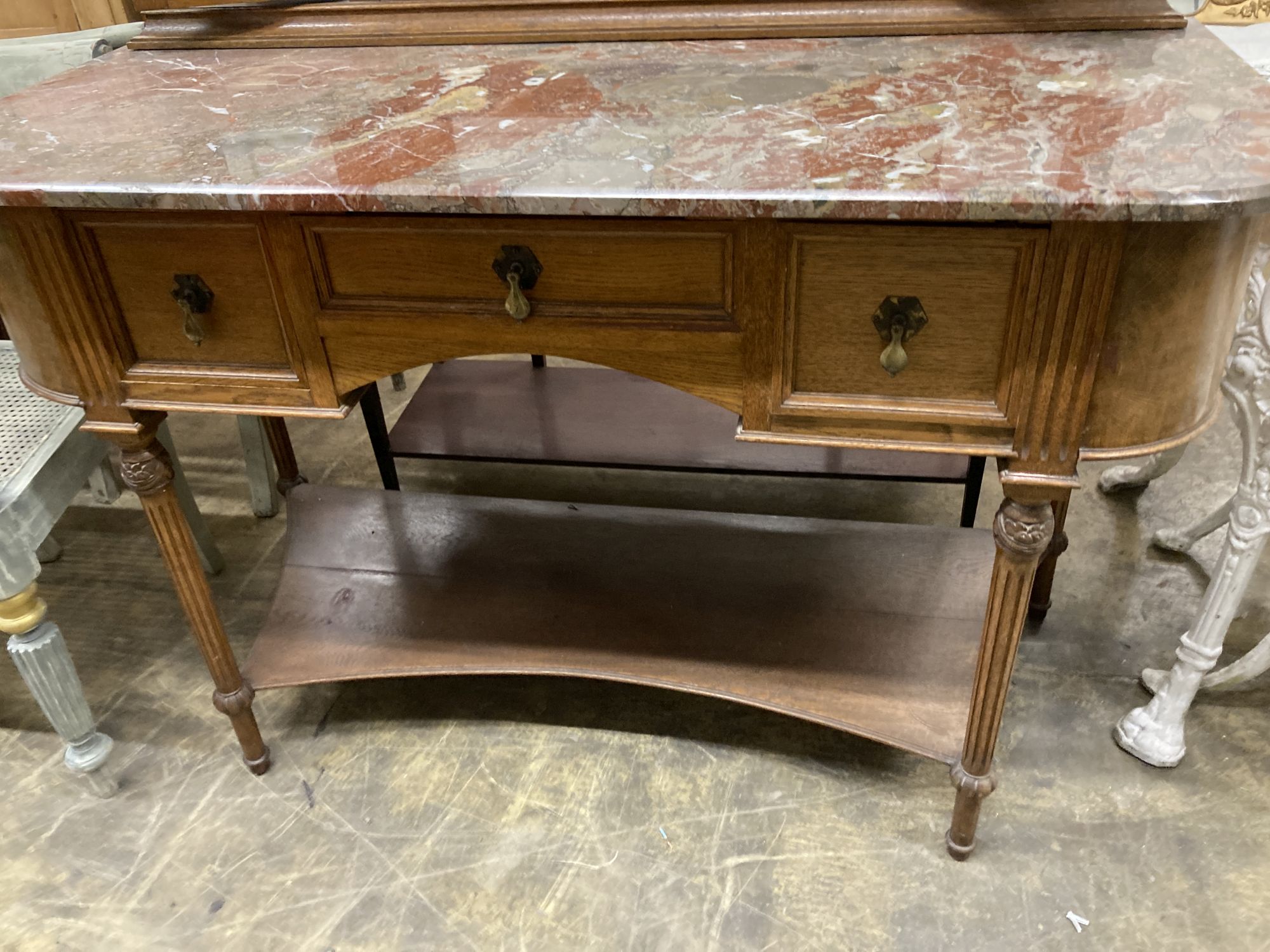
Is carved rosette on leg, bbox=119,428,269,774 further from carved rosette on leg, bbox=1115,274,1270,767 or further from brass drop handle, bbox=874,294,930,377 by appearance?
carved rosette on leg, bbox=1115,274,1270,767

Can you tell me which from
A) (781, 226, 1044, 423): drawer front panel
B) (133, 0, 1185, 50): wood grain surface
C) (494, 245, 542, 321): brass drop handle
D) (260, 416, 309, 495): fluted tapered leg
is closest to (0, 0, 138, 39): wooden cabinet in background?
(133, 0, 1185, 50): wood grain surface

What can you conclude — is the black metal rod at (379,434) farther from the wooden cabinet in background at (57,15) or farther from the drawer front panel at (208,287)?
the wooden cabinet in background at (57,15)

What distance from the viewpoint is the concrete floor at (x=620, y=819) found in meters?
1.29

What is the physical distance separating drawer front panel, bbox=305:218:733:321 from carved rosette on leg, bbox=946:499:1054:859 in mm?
406

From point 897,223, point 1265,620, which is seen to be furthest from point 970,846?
point 897,223

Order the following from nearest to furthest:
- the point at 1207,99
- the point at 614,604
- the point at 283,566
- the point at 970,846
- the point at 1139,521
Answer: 1. the point at 1207,99
2. the point at 970,846
3. the point at 614,604
4. the point at 283,566
5. the point at 1139,521

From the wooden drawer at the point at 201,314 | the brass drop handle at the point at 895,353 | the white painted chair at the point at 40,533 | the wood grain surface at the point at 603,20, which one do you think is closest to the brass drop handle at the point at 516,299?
the wooden drawer at the point at 201,314

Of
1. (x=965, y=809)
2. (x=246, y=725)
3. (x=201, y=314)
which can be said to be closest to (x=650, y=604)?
(x=965, y=809)

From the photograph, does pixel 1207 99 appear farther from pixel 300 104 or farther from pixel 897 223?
pixel 300 104

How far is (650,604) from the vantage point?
1522 mm

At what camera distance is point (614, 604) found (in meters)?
1.52

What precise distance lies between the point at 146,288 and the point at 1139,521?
186 centimetres

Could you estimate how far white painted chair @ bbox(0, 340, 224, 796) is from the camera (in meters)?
1.30

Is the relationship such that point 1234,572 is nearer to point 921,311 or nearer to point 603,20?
point 921,311
